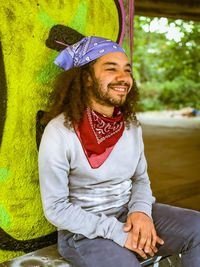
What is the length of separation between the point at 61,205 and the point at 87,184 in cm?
23

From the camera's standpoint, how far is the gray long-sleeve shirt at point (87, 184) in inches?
70.6

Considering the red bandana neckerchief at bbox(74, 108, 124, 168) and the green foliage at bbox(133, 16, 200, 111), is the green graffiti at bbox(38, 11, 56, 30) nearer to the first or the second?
the red bandana neckerchief at bbox(74, 108, 124, 168)

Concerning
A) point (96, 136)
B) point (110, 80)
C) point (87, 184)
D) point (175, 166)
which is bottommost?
point (175, 166)

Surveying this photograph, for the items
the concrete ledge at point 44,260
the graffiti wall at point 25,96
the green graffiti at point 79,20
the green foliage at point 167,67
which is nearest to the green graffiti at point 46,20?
the graffiti wall at point 25,96

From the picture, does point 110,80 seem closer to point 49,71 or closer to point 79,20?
point 49,71

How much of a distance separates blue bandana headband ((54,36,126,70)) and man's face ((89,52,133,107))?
0.05 metres

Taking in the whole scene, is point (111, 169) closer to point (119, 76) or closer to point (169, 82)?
point (119, 76)

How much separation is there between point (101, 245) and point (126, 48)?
1.61 metres

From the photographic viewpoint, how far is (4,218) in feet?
6.84

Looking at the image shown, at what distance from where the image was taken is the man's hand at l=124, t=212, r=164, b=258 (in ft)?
5.91

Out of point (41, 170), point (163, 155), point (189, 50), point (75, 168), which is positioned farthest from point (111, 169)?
point (189, 50)

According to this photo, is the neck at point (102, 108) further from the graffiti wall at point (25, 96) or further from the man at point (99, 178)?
the graffiti wall at point (25, 96)

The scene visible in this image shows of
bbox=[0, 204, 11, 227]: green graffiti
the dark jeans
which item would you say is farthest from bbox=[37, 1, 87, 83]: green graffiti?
the dark jeans

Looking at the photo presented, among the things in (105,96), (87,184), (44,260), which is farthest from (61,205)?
(105,96)
